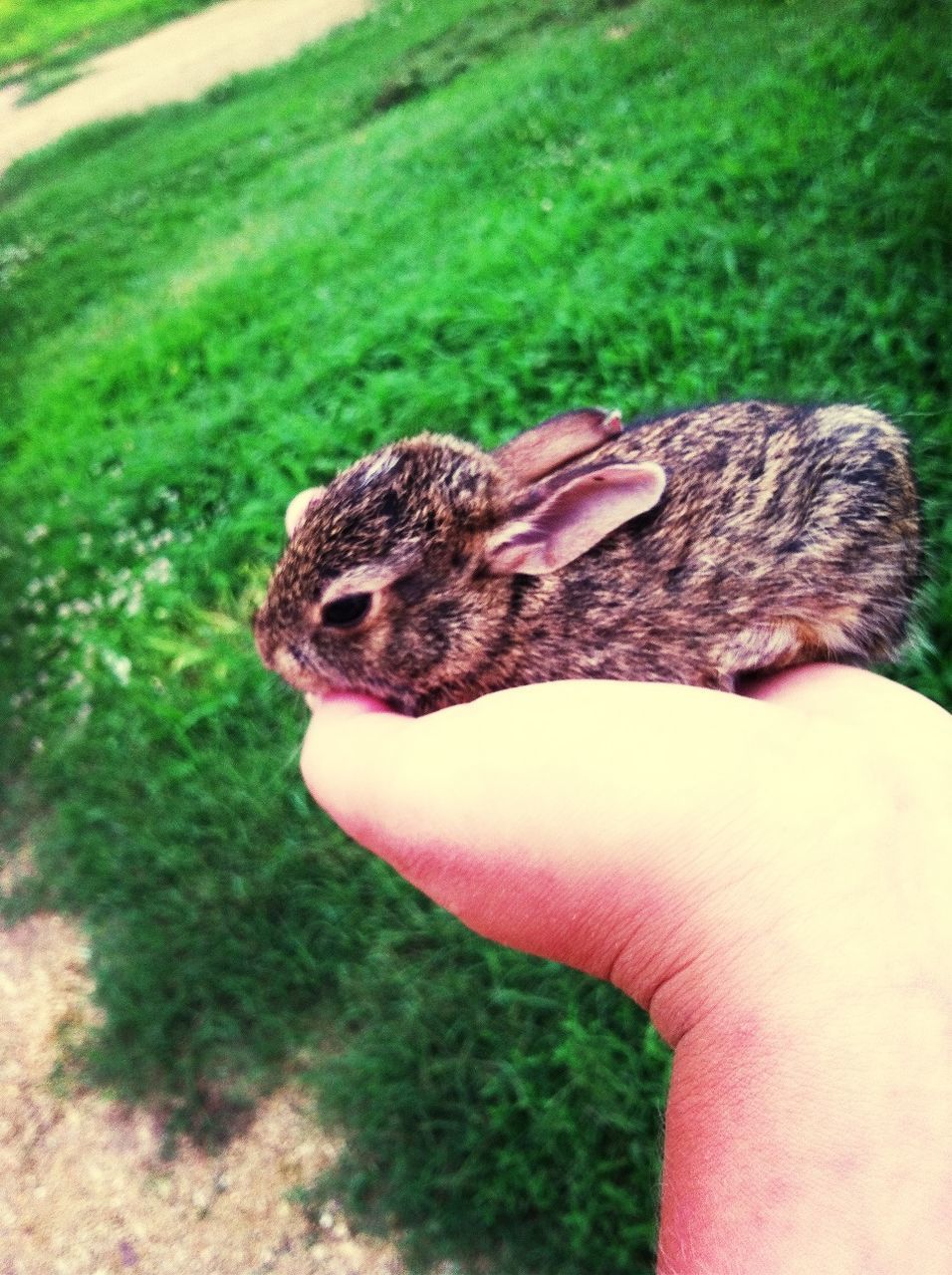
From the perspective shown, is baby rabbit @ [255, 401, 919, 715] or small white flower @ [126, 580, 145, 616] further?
small white flower @ [126, 580, 145, 616]

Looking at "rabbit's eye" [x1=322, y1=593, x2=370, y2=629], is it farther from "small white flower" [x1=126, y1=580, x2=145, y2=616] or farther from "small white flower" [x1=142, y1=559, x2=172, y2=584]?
"small white flower" [x1=126, y1=580, x2=145, y2=616]

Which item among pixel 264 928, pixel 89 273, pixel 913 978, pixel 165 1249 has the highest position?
pixel 89 273

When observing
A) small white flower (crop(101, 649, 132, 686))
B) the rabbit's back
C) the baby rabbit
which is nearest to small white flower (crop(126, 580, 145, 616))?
small white flower (crop(101, 649, 132, 686))

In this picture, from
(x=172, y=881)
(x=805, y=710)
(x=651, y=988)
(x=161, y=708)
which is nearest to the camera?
(x=651, y=988)

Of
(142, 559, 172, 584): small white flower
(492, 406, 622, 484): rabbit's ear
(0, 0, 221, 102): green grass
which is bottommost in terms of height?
(142, 559, 172, 584): small white flower

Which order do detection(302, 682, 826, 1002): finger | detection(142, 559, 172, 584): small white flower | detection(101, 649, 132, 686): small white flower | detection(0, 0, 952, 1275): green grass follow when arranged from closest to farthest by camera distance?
detection(302, 682, 826, 1002): finger → detection(0, 0, 952, 1275): green grass → detection(101, 649, 132, 686): small white flower → detection(142, 559, 172, 584): small white flower

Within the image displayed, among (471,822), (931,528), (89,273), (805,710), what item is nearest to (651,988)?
(471,822)

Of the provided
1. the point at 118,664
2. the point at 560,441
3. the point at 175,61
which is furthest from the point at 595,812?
the point at 175,61

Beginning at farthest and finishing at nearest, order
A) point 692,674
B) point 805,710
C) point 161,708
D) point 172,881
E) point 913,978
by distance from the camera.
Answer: point 161,708
point 172,881
point 692,674
point 805,710
point 913,978

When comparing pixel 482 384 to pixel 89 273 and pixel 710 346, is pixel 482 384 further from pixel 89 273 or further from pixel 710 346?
pixel 89 273
